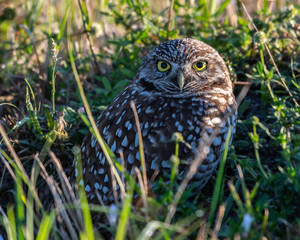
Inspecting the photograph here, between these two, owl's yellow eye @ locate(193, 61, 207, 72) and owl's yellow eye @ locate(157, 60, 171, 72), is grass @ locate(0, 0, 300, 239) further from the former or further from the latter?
owl's yellow eye @ locate(157, 60, 171, 72)

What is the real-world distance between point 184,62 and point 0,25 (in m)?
3.05

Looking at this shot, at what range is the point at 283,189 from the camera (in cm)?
189

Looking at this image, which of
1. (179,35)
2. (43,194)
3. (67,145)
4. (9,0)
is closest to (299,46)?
(179,35)

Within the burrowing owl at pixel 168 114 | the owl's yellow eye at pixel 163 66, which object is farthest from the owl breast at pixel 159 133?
the owl's yellow eye at pixel 163 66

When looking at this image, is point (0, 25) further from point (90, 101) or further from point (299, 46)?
point (299, 46)

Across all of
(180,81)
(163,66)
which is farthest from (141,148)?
(163,66)

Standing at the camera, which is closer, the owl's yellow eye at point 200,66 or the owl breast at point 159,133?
the owl breast at point 159,133

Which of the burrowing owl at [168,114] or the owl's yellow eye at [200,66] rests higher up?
the owl's yellow eye at [200,66]

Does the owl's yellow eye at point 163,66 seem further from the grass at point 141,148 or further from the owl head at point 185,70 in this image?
the grass at point 141,148

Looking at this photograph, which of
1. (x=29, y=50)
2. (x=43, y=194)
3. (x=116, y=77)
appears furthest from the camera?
(x=29, y=50)

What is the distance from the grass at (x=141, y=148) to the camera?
1916 mm

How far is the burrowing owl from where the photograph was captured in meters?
2.40

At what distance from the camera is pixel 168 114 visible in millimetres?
2465

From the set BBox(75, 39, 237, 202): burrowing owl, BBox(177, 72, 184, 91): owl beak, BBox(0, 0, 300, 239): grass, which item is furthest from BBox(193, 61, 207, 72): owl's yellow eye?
BBox(0, 0, 300, 239): grass
